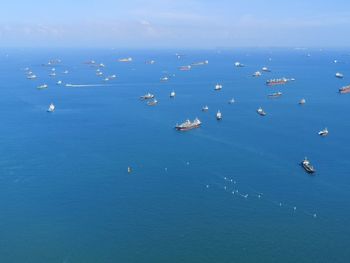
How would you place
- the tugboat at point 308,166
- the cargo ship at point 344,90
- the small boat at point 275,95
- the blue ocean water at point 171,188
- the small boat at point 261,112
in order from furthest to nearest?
the cargo ship at point 344,90 → the small boat at point 275,95 → the small boat at point 261,112 → the tugboat at point 308,166 → the blue ocean water at point 171,188

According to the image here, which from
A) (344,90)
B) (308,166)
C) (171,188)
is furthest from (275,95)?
(171,188)

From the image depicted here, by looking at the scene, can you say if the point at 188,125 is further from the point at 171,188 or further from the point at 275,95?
the point at 275,95

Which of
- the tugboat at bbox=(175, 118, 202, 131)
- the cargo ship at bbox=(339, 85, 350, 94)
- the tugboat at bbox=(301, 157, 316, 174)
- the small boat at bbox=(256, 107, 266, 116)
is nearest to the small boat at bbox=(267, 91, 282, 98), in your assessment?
the cargo ship at bbox=(339, 85, 350, 94)

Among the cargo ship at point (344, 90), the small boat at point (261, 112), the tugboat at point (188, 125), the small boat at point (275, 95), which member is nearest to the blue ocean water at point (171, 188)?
the tugboat at point (188, 125)

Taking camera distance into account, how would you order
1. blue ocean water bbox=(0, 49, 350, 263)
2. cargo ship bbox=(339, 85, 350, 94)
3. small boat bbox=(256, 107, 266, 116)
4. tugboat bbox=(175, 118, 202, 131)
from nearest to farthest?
blue ocean water bbox=(0, 49, 350, 263) → tugboat bbox=(175, 118, 202, 131) → small boat bbox=(256, 107, 266, 116) → cargo ship bbox=(339, 85, 350, 94)

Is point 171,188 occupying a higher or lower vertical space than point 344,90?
higher

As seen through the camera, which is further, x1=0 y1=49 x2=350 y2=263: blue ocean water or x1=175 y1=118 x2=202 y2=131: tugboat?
x1=175 y1=118 x2=202 y2=131: tugboat

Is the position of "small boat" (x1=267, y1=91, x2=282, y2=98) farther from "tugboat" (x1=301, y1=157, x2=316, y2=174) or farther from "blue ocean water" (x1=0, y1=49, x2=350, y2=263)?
"tugboat" (x1=301, y1=157, x2=316, y2=174)

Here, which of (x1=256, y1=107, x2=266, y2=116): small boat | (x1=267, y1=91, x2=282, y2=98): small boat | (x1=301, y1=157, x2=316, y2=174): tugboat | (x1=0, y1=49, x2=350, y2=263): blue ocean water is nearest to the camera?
(x1=0, y1=49, x2=350, y2=263): blue ocean water

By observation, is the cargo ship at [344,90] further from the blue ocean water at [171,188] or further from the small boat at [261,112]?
the small boat at [261,112]

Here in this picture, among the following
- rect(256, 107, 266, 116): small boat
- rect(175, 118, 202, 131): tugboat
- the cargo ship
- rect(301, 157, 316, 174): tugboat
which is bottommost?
the cargo ship
